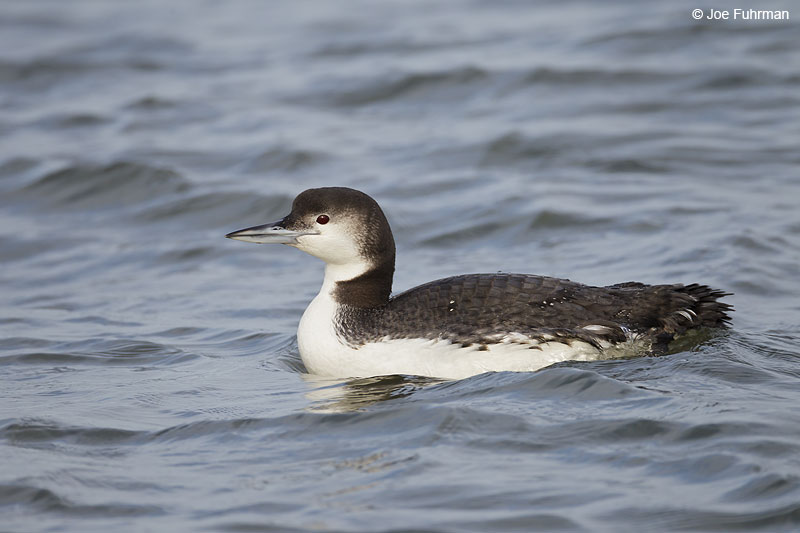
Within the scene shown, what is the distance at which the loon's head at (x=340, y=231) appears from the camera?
7.20 metres

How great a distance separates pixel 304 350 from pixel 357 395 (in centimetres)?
66

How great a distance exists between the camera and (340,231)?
23.6 feet

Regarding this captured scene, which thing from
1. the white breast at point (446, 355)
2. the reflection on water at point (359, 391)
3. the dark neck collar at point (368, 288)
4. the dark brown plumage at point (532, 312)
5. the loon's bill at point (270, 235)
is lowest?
the reflection on water at point (359, 391)

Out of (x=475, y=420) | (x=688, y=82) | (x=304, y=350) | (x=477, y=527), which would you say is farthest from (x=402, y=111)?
(x=477, y=527)

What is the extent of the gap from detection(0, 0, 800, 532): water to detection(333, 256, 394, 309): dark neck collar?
21.1 inches

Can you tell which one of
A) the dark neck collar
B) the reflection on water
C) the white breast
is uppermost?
the dark neck collar

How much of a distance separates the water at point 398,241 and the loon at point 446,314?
0.16 metres

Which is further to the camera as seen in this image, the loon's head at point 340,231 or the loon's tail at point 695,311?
the loon's head at point 340,231

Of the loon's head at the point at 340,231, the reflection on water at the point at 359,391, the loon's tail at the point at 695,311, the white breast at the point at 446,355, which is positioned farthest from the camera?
the loon's head at the point at 340,231

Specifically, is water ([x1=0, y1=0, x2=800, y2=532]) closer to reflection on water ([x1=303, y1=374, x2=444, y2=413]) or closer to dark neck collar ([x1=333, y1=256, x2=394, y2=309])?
reflection on water ([x1=303, y1=374, x2=444, y2=413])

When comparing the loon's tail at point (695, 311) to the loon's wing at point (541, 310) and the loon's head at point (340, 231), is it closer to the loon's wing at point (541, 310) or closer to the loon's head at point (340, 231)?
the loon's wing at point (541, 310)

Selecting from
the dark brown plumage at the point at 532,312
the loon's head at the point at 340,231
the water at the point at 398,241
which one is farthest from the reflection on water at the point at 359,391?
the loon's head at the point at 340,231

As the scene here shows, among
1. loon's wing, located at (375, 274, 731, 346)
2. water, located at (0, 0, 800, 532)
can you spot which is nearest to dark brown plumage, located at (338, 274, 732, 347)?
loon's wing, located at (375, 274, 731, 346)

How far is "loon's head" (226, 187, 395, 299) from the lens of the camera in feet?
23.6
